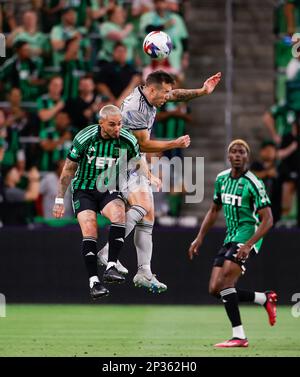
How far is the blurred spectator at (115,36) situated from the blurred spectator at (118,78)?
320 mm

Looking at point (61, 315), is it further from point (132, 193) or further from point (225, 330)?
point (132, 193)

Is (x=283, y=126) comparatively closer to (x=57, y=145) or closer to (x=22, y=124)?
(x=57, y=145)

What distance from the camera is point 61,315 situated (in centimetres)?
1872

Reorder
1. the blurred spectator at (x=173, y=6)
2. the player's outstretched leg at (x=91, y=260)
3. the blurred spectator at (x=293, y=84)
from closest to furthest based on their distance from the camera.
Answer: the player's outstretched leg at (x=91, y=260)
the blurred spectator at (x=293, y=84)
the blurred spectator at (x=173, y=6)

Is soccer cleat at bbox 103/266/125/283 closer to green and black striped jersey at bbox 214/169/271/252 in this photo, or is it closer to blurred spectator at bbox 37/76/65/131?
green and black striped jersey at bbox 214/169/271/252

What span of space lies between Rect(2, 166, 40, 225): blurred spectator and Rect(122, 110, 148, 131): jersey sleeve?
606cm

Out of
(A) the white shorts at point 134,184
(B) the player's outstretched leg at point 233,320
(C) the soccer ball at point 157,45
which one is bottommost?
(B) the player's outstretched leg at point 233,320

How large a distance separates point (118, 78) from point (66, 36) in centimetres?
128

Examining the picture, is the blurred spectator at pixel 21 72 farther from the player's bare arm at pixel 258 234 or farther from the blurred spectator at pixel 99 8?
the player's bare arm at pixel 258 234

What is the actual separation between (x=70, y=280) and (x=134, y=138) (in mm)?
7435

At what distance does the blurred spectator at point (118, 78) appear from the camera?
19797 millimetres

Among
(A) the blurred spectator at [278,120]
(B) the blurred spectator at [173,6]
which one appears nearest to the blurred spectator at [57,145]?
(B) the blurred spectator at [173,6]

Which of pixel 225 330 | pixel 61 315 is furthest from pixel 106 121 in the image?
pixel 61 315

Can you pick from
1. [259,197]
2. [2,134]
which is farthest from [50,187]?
[259,197]
